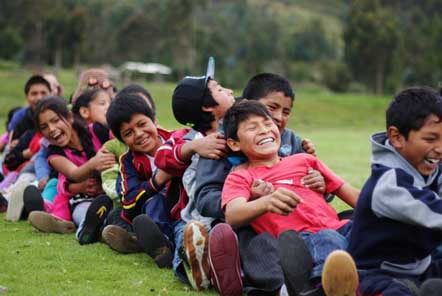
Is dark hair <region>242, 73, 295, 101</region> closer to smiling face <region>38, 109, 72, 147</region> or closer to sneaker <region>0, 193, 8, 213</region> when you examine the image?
smiling face <region>38, 109, 72, 147</region>

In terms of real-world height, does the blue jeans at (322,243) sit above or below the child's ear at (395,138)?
below

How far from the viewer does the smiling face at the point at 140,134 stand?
223 inches

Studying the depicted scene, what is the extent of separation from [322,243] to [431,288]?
0.79 meters

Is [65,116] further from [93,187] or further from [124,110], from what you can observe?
[124,110]

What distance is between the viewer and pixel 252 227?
447 centimetres

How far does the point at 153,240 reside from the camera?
16.6 ft

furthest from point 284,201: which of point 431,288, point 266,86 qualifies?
point 266,86

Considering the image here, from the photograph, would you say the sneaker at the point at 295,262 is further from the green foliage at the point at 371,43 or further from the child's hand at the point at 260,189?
the green foliage at the point at 371,43

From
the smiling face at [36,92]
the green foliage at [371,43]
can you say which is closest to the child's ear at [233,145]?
the smiling face at [36,92]

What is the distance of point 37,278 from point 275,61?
59.9 metres

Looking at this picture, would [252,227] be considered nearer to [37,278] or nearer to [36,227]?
A: [37,278]

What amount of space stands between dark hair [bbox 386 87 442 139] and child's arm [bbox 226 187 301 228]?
613mm

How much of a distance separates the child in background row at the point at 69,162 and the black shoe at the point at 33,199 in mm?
125

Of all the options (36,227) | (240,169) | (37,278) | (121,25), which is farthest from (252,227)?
(121,25)
